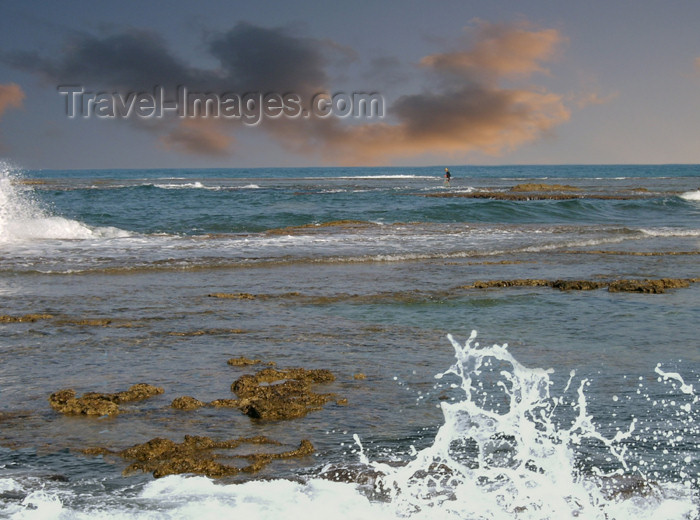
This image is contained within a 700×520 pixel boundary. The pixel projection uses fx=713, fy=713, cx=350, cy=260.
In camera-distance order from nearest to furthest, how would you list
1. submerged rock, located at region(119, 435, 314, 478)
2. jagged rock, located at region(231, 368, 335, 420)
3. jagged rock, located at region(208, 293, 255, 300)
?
submerged rock, located at region(119, 435, 314, 478) < jagged rock, located at region(231, 368, 335, 420) < jagged rock, located at region(208, 293, 255, 300)

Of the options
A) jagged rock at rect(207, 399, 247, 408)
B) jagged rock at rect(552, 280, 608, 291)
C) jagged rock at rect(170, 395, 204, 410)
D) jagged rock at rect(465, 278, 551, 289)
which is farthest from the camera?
jagged rock at rect(465, 278, 551, 289)

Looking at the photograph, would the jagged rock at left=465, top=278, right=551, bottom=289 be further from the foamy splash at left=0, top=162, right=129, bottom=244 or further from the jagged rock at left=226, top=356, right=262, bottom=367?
the foamy splash at left=0, top=162, right=129, bottom=244

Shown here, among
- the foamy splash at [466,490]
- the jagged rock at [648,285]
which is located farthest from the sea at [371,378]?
the jagged rock at [648,285]

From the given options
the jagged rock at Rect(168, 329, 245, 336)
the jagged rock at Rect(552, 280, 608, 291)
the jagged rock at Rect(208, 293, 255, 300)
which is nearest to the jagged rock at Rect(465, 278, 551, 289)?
the jagged rock at Rect(552, 280, 608, 291)

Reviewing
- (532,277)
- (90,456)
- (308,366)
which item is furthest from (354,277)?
(90,456)

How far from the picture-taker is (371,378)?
688 centimetres

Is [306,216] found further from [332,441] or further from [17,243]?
[332,441]

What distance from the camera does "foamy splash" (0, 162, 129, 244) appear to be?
20938 mm

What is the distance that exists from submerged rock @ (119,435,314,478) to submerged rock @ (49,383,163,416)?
0.94m

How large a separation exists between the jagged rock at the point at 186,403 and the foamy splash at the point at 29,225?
15819 millimetres

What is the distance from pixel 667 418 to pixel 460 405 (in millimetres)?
1656

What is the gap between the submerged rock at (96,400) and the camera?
5.88 meters

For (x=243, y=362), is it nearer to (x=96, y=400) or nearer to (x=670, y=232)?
(x=96, y=400)

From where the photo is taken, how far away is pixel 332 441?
528 centimetres
